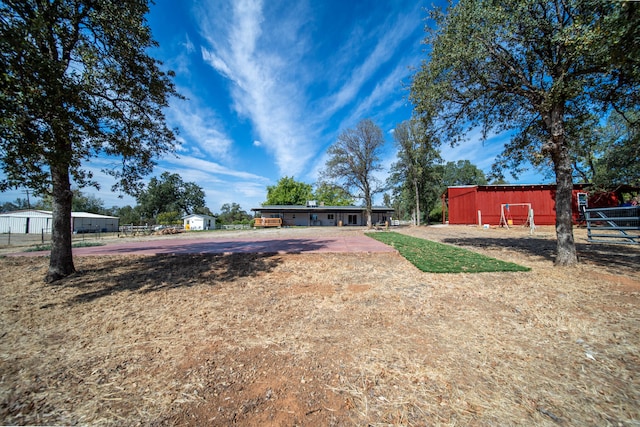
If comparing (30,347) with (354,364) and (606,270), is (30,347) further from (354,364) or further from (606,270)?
(606,270)

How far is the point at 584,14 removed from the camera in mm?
5113

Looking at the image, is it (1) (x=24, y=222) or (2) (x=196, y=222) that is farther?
(2) (x=196, y=222)

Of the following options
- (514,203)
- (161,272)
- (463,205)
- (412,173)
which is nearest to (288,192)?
(412,173)

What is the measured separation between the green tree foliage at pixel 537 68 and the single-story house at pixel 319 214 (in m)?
A: 28.3

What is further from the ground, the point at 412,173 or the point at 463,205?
the point at 412,173

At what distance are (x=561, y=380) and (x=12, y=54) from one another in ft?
24.3

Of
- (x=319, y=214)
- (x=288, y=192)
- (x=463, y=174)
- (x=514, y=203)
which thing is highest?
A: (x=463, y=174)

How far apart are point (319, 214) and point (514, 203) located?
23.9 metres

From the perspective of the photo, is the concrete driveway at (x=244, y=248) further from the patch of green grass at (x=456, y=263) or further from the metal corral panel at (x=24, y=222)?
the metal corral panel at (x=24, y=222)

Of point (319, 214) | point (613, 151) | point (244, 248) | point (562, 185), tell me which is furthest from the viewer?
point (319, 214)

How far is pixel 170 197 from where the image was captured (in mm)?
59906

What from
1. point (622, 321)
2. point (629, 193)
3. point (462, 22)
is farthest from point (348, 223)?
point (622, 321)

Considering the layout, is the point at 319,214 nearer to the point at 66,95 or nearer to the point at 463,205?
the point at 463,205

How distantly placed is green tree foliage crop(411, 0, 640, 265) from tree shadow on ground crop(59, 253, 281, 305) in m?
7.46
